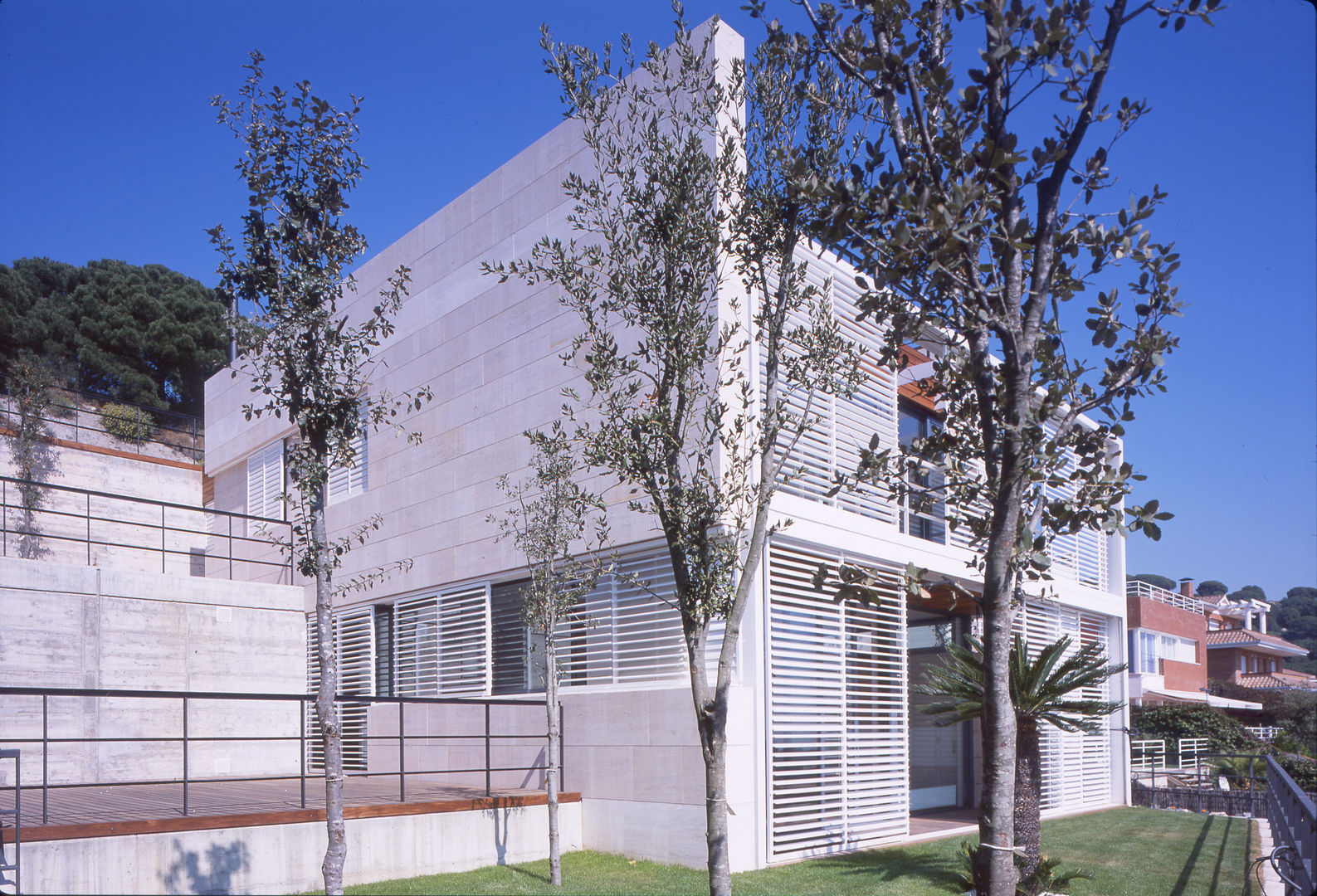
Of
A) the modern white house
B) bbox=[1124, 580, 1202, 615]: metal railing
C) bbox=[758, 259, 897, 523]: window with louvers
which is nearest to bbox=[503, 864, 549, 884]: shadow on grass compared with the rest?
the modern white house

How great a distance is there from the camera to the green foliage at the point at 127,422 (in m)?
30.4

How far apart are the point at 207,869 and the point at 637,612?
5026 mm

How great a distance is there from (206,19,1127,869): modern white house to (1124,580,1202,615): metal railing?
17.4m

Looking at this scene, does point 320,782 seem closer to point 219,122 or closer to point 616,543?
point 616,543

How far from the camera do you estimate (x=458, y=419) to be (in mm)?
14781

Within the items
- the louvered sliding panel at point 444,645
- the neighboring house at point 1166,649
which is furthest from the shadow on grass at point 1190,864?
the neighboring house at point 1166,649

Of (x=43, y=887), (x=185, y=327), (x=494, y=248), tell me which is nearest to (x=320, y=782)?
(x=43, y=887)

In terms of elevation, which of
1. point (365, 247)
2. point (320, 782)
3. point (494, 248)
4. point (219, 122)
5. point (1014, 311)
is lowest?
point (320, 782)

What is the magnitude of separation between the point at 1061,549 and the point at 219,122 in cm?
1652

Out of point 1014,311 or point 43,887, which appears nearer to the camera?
point 1014,311

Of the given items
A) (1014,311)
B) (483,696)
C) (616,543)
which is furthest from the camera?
(483,696)

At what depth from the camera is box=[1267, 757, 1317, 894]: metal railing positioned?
623cm

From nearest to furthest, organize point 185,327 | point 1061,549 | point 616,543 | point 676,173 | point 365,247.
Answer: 1. point 676,173
2. point 365,247
3. point 616,543
4. point 1061,549
5. point 185,327

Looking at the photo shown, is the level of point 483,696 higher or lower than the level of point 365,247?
lower
